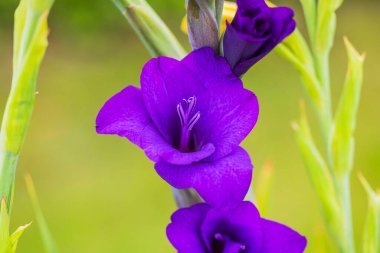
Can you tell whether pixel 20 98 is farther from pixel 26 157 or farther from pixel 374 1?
pixel 374 1

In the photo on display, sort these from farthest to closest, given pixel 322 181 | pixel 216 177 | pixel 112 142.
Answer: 1. pixel 112 142
2. pixel 322 181
3. pixel 216 177

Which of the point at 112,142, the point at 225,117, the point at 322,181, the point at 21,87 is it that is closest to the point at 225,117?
the point at 225,117

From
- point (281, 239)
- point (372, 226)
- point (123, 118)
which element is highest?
point (123, 118)

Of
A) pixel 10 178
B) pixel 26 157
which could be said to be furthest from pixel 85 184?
pixel 10 178

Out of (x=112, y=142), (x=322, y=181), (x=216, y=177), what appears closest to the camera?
(x=216, y=177)

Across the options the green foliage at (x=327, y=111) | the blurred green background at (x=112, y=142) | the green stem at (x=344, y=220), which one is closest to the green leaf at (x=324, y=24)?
the green foliage at (x=327, y=111)

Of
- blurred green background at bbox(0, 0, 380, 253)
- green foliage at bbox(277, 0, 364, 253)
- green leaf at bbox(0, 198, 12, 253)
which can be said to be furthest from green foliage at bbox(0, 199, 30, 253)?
blurred green background at bbox(0, 0, 380, 253)

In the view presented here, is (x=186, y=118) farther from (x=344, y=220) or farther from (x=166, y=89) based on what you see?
(x=344, y=220)
